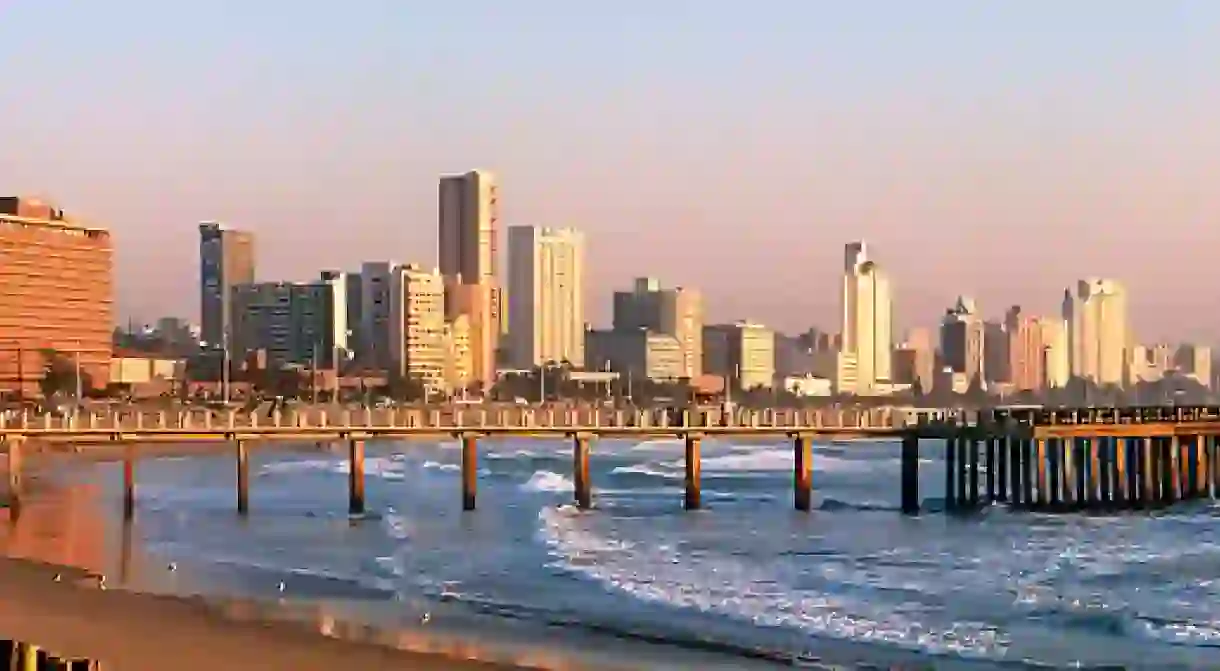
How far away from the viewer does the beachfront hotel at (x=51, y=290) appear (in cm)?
16875

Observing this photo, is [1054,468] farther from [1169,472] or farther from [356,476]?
[356,476]

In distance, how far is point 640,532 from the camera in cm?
4356

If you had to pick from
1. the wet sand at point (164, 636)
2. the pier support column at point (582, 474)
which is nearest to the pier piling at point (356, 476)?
the pier support column at point (582, 474)

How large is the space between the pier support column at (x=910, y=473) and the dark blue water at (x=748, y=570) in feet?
3.67

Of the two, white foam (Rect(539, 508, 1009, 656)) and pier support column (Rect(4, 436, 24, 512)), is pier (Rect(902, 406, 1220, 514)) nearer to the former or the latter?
white foam (Rect(539, 508, 1009, 656))

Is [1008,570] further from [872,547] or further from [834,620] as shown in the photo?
[834,620]

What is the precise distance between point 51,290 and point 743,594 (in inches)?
6287

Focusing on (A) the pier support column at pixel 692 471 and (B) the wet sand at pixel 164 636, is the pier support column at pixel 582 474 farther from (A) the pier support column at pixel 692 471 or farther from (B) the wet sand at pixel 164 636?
(B) the wet sand at pixel 164 636

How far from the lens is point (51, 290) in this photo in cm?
17662

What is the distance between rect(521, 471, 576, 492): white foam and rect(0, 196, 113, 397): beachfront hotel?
9551 cm

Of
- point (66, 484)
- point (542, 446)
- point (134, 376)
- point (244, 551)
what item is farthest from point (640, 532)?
point (134, 376)

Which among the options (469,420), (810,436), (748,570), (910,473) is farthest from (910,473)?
(748,570)

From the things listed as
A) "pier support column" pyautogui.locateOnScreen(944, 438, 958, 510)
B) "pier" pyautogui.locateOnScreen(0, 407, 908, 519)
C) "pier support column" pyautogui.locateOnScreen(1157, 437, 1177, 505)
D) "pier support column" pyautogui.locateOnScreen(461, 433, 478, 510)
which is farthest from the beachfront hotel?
"pier support column" pyautogui.locateOnScreen(1157, 437, 1177, 505)

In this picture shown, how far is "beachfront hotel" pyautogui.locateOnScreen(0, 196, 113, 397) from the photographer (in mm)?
168750
